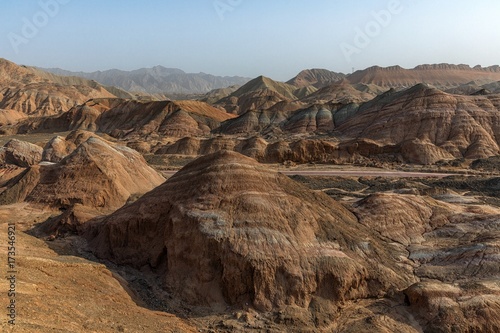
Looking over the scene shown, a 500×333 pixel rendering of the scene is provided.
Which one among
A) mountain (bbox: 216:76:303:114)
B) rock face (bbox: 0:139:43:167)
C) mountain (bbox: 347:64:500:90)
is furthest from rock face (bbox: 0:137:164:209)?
mountain (bbox: 347:64:500:90)

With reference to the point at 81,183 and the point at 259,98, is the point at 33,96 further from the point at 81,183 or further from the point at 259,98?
the point at 81,183

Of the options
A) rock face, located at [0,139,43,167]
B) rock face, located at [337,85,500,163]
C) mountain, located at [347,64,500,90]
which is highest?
mountain, located at [347,64,500,90]

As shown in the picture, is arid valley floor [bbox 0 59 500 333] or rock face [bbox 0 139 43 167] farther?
rock face [bbox 0 139 43 167]

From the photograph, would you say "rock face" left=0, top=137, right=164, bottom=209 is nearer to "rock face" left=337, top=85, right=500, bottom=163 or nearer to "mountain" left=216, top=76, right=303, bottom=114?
"rock face" left=337, top=85, right=500, bottom=163

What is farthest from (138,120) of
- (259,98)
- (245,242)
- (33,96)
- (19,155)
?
(245,242)

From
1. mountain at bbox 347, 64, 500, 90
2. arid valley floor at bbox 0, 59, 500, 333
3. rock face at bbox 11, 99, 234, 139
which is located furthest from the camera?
mountain at bbox 347, 64, 500, 90

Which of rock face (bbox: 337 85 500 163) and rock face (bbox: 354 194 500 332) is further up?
rock face (bbox: 337 85 500 163)

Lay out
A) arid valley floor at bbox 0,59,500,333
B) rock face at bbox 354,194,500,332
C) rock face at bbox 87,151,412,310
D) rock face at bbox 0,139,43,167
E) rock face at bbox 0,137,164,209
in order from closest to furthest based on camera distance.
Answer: arid valley floor at bbox 0,59,500,333, rock face at bbox 354,194,500,332, rock face at bbox 87,151,412,310, rock face at bbox 0,137,164,209, rock face at bbox 0,139,43,167
